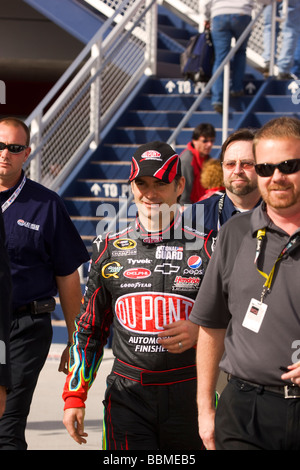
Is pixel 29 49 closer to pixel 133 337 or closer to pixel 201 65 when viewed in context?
pixel 201 65

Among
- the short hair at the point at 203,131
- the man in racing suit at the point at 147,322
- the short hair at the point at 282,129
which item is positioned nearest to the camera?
the short hair at the point at 282,129

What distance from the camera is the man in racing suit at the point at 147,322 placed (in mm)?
4066

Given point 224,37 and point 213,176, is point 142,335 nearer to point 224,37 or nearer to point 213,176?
point 213,176

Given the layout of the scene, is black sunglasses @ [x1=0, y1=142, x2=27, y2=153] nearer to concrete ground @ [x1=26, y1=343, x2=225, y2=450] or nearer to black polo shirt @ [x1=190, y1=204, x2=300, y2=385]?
concrete ground @ [x1=26, y1=343, x2=225, y2=450]

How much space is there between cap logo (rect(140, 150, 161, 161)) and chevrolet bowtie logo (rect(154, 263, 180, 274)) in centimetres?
52

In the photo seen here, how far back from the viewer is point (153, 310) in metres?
4.15

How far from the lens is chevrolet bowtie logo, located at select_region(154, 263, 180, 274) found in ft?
13.8

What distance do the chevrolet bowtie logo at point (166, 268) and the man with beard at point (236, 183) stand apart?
0.88 metres

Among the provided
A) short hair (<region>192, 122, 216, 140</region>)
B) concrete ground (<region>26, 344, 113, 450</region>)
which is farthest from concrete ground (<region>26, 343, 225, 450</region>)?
short hair (<region>192, 122, 216, 140</region>)

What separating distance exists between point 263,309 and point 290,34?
10.3m

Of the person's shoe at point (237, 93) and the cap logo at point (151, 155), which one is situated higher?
the cap logo at point (151, 155)

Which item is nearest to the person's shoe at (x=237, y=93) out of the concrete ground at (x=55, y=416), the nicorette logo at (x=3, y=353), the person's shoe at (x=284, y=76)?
the person's shoe at (x=284, y=76)

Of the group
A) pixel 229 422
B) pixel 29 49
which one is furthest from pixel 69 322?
pixel 29 49

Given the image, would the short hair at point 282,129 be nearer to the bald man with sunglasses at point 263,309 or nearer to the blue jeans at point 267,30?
the bald man with sunglasses at point 263,309
